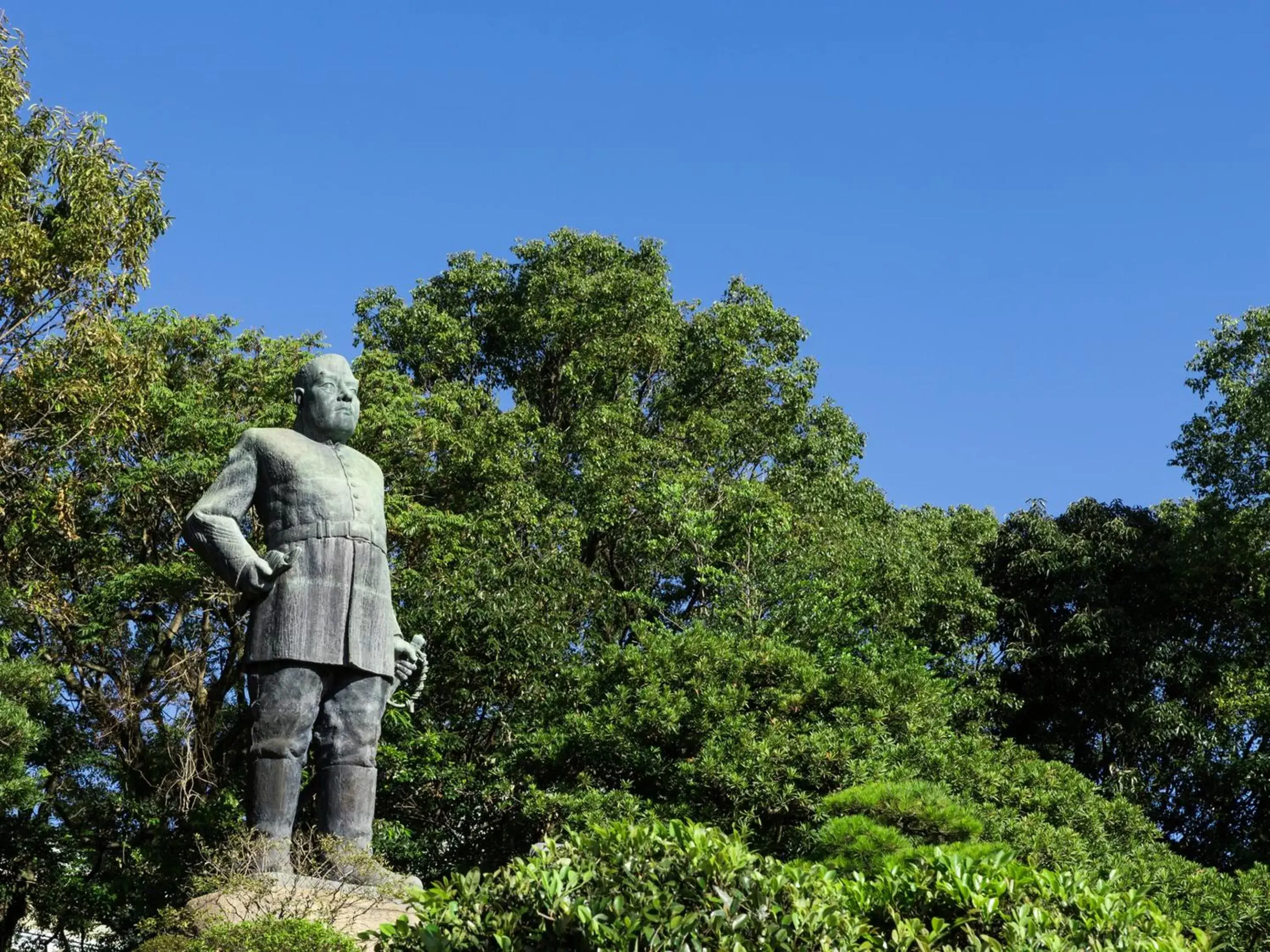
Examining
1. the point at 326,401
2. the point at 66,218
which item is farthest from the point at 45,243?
the point at 326,401

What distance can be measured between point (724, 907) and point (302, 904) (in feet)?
6.90

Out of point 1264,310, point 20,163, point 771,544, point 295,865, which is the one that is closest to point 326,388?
point 295,865

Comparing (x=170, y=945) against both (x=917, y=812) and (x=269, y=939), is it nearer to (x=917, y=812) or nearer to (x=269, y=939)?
(x=269, y=939)

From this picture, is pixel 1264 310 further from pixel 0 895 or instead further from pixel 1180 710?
pixel 0 895

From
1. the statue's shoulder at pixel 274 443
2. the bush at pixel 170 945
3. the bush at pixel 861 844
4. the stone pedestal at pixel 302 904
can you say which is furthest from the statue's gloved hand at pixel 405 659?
the bush at pixel 861 844

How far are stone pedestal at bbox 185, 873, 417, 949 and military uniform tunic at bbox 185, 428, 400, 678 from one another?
102cm

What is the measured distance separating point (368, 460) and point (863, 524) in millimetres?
14628

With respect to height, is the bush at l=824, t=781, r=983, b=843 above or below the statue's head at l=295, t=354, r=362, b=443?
below

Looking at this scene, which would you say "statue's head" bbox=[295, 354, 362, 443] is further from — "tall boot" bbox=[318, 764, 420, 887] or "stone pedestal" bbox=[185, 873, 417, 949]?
"stone pedestal" bbox=[185, 873, 417, 949]

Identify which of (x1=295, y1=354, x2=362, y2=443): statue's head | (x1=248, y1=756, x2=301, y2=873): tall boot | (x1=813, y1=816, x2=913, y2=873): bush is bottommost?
(x1=248, y1=756, x2=301, y2=873): tall boot

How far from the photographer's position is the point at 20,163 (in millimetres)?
13273

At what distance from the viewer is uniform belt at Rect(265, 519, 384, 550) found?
22.3 ft

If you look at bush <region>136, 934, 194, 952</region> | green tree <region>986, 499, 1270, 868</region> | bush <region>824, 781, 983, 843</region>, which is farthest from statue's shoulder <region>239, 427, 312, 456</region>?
green tree <region>986, 499, 1270, 868</region>

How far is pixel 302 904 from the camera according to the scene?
5844 millimetres
